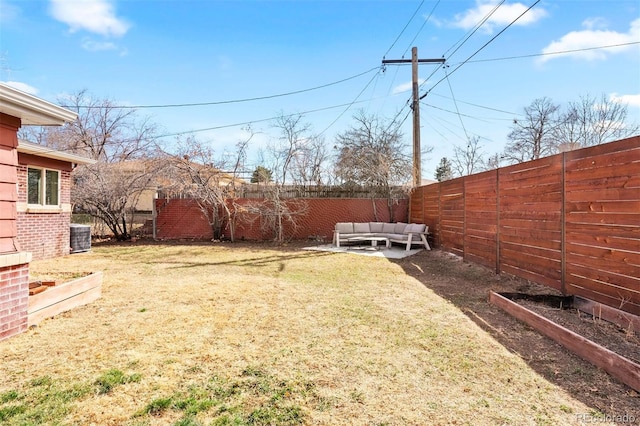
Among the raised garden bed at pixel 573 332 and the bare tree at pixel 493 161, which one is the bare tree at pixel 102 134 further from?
the bare tree at pixel 493 161

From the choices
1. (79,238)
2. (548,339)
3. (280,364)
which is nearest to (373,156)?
(79,238)

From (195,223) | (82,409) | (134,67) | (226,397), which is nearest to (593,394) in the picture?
(226,397)

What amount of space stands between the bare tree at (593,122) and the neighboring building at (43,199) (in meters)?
20.9

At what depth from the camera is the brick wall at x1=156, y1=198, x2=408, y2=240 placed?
12.8m

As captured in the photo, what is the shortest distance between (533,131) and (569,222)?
716 inches

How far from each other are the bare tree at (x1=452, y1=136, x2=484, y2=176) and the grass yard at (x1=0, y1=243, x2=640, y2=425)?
16492 mm

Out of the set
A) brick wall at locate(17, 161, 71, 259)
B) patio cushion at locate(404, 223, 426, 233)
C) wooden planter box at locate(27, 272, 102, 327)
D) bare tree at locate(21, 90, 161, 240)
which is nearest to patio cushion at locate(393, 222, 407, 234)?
patio cushion at locate(404, 223, 426, 233)

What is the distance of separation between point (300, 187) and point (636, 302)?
1100 cm

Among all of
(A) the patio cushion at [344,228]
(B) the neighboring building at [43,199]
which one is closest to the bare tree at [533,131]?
(A) the patio cushion at [344,228]

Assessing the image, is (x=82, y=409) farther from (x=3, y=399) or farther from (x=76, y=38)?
(x=76, y=38)

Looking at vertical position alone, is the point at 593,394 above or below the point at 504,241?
below

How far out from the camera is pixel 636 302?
3363mm

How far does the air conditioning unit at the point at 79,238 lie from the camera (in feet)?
30.9

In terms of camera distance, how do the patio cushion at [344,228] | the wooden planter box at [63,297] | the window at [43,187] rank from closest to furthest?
the wooden planter box at [63,297] → the window at [43,187] → the patio cushion at [344,228]
